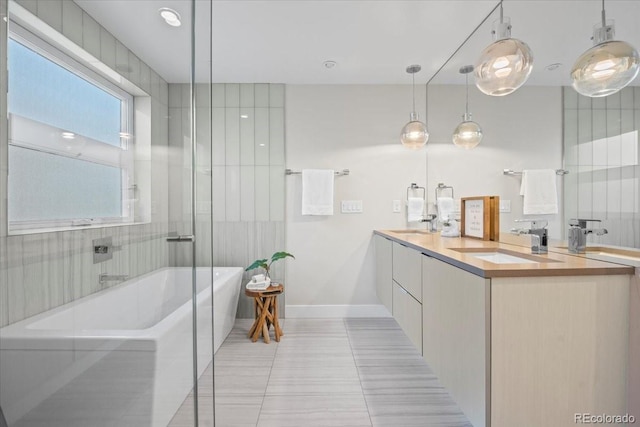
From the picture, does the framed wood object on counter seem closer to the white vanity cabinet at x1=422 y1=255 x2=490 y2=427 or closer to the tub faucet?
the white vanity cabinet at x1=422 y1=255 x2=490 y2=427

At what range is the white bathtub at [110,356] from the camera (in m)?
0.71

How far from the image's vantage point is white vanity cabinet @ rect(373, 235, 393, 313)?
225cm

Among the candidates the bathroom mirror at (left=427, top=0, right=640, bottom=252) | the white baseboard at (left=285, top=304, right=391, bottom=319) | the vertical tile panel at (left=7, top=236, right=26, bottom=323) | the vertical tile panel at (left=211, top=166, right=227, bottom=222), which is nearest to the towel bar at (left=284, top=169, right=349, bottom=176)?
the vertical tile panel at (left=211, top=166, right=227, bottom=222)

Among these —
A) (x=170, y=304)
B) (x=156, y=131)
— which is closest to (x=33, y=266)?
(x=170, y=304)

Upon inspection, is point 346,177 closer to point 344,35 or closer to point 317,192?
point 317,192

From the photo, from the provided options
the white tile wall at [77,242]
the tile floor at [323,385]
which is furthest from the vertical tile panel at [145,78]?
the tile floor at [323,385]

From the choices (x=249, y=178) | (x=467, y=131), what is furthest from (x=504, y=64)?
(x=249, y=178)

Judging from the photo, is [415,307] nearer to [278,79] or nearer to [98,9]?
[98,9]

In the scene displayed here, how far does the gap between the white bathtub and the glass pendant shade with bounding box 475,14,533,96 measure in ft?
5.31

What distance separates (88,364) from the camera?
33.2 inches

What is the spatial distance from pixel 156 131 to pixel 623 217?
6.14ft

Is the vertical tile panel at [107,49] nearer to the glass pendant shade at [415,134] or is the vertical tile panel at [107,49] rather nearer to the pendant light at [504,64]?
the pendant light at [504,64]

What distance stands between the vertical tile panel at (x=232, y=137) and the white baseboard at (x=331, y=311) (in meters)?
1.49

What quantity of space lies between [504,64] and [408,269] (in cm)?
116
